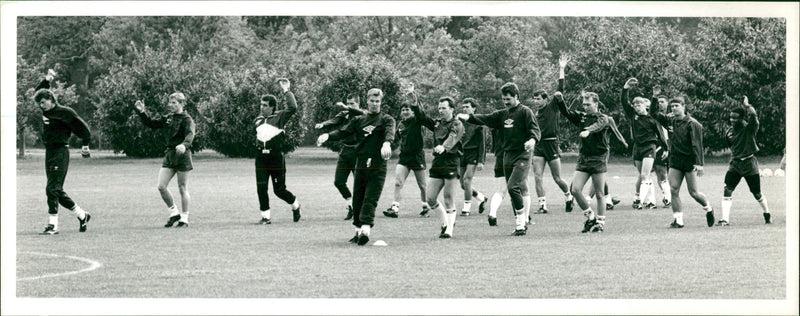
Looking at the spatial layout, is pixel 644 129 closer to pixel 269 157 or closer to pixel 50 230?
pixel 269 157

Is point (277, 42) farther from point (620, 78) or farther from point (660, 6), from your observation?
point (660, 6)

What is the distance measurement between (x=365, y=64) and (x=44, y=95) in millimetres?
5650

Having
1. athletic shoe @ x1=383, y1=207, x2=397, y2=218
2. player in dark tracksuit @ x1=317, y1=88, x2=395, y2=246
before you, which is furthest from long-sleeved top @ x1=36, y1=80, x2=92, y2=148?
athletic shoe @ x1=383, y1=207, x2=397, y2=218

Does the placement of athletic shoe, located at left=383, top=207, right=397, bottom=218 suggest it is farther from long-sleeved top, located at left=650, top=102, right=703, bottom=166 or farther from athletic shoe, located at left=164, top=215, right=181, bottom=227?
long-sleeved top, located at left=650, top=102, right=703, bottom=166

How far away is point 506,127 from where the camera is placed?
12.5 meters

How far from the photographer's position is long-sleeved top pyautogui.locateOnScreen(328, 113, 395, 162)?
12.0 m

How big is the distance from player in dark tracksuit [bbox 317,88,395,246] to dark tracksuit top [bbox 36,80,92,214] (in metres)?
2.85

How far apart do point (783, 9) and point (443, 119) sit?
418 centimetres

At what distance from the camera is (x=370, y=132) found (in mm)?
12000

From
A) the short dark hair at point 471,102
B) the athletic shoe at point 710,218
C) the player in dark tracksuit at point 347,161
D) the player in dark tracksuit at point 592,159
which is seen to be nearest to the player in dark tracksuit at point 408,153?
the player in dark tracksuit at point 347,161

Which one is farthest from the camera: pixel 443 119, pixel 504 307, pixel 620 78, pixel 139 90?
pixel 620 78

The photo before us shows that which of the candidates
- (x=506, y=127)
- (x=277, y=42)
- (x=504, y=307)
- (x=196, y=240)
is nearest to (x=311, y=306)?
(x=504, y=307)

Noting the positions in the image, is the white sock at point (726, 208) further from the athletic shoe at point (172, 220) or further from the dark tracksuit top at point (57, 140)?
the dark tracksuit top at point (57, 140)

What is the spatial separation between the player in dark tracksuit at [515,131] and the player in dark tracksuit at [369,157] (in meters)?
1.04
